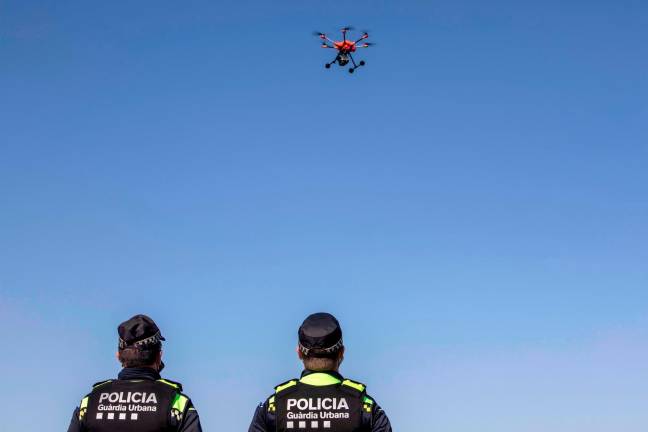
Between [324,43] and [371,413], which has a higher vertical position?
[324,43]

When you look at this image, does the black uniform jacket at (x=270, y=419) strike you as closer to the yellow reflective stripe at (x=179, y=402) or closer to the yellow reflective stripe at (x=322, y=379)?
the yellow reflective stripe at (x=322, y=379)

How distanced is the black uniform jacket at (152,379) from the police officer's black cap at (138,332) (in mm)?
434

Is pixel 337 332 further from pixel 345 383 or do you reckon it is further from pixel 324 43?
pixel 324 43

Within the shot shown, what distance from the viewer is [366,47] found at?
2459 inches

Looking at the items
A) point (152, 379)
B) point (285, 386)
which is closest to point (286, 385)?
point (285, 386)

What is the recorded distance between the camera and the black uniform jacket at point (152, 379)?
13.7 m

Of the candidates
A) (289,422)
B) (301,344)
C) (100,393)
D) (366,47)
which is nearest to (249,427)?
(289,422)

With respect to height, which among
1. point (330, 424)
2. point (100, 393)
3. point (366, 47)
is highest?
point (366, 47)

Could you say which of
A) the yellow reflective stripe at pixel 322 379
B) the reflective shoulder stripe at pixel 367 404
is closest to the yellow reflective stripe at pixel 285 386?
the yellow reflective stripe at pixel 322 379

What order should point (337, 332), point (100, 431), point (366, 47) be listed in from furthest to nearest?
point (366, 47), point (100, 431), point (337, 332)

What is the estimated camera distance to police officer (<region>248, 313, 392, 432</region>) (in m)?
13.0

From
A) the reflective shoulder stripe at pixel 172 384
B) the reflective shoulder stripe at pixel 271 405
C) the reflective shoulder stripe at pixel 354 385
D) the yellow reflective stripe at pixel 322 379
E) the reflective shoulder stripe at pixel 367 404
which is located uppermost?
the reflective shoulder stripe at pixel 172 384

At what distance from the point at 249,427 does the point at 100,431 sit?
2312 millimetres

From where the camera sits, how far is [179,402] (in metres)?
13.9
